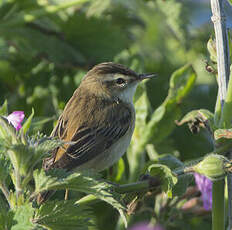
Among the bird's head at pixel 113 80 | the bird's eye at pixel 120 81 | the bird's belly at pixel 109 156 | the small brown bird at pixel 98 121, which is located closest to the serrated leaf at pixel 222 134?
the small brown bird at pixel 98 121

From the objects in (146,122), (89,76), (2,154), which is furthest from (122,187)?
(89,76)

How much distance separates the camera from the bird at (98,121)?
2.67m

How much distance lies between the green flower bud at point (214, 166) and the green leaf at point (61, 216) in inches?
17.7

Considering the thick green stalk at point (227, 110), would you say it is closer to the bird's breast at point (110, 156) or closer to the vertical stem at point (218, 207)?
the vertical stem at point (218, 207)

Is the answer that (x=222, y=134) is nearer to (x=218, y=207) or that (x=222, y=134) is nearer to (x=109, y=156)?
(x=218, y=207)

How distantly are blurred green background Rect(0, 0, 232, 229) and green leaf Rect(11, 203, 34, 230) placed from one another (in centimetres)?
154

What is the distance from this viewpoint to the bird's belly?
8.98ft

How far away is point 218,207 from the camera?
1849mm

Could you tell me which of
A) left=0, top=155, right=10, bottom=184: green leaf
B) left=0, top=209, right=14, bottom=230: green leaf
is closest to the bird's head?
Result: left=0, top=155, right=10, bottom=184: green leaf

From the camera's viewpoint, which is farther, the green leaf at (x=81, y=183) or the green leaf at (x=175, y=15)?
the green leaf at (x=175, y=15)

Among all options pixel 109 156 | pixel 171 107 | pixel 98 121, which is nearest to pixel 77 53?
pixel 98 121

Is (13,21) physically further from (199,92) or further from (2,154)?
(2,154)

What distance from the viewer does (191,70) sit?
262 centimetres

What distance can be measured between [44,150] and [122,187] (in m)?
0.54
